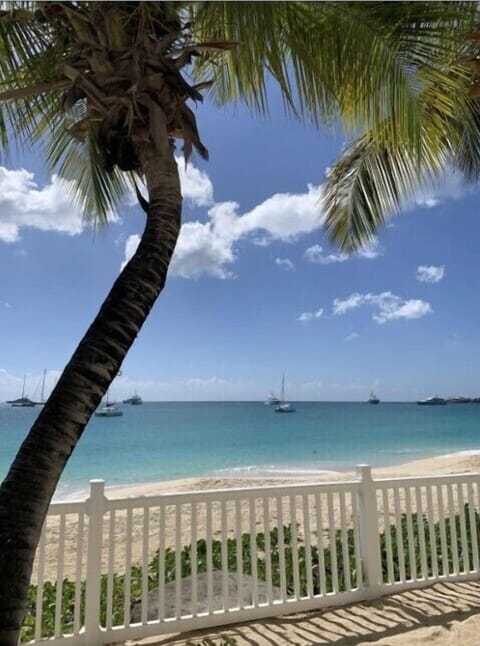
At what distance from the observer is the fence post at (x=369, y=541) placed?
3.83 metres

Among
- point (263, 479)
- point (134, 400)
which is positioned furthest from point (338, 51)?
point (134, 400)

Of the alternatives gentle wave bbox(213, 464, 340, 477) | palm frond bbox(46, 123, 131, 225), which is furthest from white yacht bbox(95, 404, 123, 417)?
palm frond bbox(46, 123, 131, 225)

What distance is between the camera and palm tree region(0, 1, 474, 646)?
2.29 metres

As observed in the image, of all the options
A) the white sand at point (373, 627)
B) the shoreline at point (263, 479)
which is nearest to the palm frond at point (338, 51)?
the white sand at point (373, 627)

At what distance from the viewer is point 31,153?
3.82m

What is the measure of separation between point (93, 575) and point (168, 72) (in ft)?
9.86

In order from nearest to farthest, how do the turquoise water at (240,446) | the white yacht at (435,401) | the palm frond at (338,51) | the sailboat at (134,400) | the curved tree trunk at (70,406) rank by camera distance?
the curved tree trunk at (70,406)
the palm frond at (338,51)
the turquoise water at (240,446)
the sailboat at (134,400)
the white yacht at (435,401)

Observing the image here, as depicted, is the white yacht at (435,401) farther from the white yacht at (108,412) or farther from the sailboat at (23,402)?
the sailboat at (23,402)

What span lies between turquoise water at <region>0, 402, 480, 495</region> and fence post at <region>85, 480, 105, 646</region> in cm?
1513

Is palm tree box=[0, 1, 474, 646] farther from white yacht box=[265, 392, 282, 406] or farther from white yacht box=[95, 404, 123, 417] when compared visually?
white yacht box=[265, 392, 282, 406]

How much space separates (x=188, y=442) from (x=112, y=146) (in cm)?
3234

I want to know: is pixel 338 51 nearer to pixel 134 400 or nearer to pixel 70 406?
pixel 70 406

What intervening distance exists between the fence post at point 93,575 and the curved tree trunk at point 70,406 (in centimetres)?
158

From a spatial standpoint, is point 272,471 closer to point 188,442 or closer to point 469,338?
point 188,442
